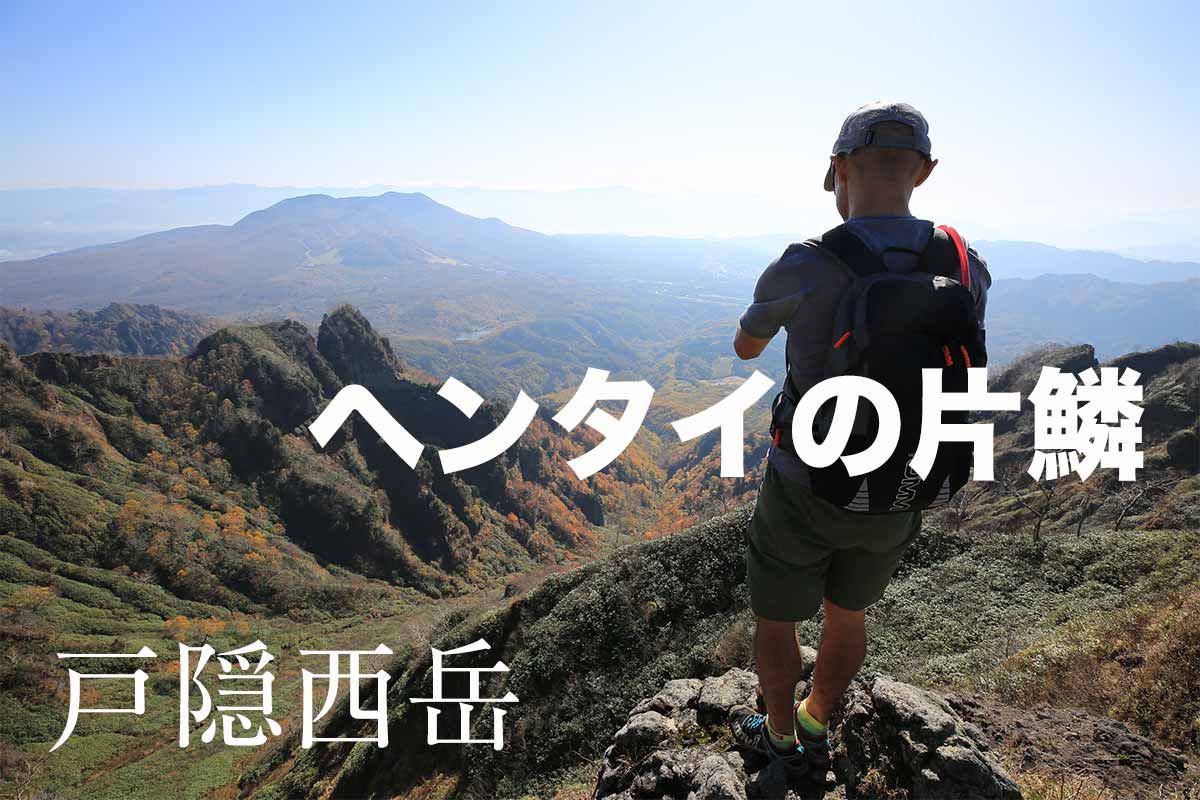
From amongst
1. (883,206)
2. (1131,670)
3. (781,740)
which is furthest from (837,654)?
(1131,670)

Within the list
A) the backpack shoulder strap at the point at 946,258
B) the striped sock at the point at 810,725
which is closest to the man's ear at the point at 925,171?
the backpack shoulder strap at the point at 946,258

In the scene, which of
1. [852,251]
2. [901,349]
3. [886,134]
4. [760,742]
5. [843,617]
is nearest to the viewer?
[901,349]

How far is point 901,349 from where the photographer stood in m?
2.27

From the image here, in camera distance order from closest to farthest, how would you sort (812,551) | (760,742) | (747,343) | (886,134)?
(886,134)
(747,343)
(812,551)
(760,742)

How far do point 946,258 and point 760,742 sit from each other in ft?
10.3

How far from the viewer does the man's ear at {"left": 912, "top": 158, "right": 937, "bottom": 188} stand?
106 inches

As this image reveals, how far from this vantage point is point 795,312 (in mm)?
2480

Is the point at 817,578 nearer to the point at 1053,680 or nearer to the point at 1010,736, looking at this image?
the point at 1010,736

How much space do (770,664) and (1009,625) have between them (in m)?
6.48

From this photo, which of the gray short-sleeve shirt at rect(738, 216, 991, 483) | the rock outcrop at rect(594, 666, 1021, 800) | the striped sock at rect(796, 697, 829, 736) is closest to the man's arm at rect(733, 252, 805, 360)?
the gray short-sleeve shirt at rect(738, 216, 991, 483)

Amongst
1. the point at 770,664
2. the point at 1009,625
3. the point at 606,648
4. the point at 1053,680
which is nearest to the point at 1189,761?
the point at 1053,680

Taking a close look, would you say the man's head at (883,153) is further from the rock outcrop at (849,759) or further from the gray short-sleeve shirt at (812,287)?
the rock outcrop at (849,759)

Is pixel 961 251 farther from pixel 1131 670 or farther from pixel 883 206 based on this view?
pixel 1131 670

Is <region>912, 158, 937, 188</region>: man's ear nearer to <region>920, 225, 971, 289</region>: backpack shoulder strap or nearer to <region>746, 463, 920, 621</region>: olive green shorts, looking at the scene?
<region>920, 225, 971, 289</region>: backpack shoulder strap
